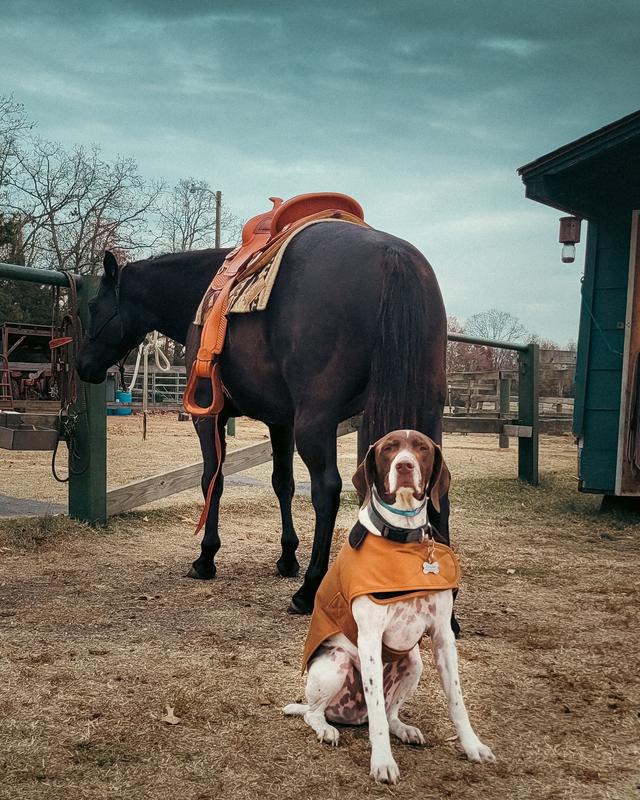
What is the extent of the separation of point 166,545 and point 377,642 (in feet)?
10.5

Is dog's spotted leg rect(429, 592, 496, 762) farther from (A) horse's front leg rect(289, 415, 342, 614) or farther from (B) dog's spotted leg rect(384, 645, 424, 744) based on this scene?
(A) horse's front leg rect(289, 415, 342, 614)

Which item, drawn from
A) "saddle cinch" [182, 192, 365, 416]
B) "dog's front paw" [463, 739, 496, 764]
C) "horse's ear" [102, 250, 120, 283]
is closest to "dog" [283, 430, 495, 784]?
"dog's front paw" [463, 739, 496, 764]

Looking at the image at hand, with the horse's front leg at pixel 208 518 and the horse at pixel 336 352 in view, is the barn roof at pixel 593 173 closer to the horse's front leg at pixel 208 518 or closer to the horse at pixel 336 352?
the horse at pixel 336 352

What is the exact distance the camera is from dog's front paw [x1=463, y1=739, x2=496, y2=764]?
2.07 metres

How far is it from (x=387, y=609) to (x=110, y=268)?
3.21m

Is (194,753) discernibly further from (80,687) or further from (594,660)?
(594,660)

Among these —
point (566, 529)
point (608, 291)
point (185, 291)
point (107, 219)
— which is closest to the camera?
point (185, 291)

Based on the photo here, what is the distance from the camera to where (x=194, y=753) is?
2.07 meters

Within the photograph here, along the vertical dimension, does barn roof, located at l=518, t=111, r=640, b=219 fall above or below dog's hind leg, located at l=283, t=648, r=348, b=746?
above

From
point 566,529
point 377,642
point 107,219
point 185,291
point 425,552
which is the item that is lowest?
point 566,529

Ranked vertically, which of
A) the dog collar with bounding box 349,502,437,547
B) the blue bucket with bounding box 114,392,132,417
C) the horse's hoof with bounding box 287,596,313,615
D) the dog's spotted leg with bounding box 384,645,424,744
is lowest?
the blue bucket with bounding box 114,392,132,417

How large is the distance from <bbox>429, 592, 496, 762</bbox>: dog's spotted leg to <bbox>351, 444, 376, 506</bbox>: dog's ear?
0.36 meters

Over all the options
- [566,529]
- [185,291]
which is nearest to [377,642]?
[185,291]

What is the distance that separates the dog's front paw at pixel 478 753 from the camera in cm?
207
